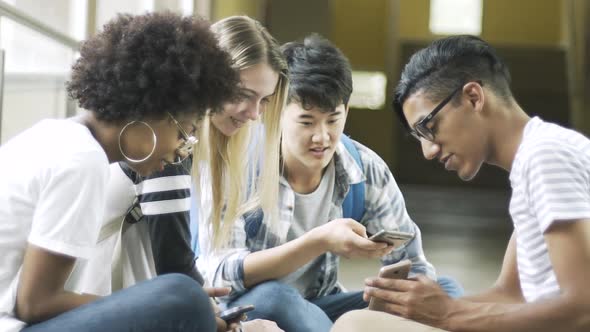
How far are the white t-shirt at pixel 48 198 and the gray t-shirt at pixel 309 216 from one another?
134 cm

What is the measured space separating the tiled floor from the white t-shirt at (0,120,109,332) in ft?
11.4

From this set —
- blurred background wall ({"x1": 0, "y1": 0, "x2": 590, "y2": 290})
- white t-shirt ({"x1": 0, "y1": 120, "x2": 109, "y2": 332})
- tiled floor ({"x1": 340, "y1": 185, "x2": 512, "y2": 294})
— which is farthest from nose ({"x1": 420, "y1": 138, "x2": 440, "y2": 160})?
blurred background wall ({"x1": 0, "y1": 0, "x2": 590, "y2": 290})

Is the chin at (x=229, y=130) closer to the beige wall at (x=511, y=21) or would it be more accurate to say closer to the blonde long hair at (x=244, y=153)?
the blonde long hair at (x=244, y=153)

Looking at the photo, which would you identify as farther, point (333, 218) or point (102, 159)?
point (333, 218)

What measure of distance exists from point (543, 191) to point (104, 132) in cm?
103

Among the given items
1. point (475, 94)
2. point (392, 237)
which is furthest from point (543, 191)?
point (392, 237)

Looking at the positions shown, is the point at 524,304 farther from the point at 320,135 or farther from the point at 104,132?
the point at 320,135

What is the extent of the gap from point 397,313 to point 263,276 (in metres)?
0.85

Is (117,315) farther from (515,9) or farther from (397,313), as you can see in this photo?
(515,9)

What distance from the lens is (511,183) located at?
2168 millimetres

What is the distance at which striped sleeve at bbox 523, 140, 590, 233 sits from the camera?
6.13 ft

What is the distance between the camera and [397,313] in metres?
2.21

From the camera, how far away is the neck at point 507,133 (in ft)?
7.01

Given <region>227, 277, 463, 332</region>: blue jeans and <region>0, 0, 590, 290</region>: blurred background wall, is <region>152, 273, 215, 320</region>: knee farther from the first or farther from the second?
<region>0, 0, 590, 290</region>: blurred background wall
